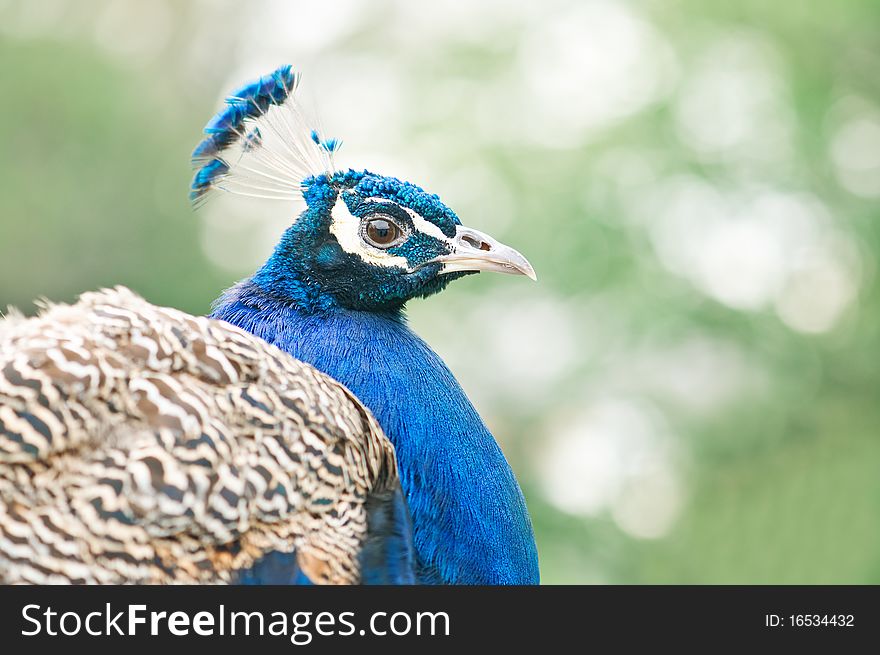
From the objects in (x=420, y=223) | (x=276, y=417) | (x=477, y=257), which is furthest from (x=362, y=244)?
(x=276, y=417)

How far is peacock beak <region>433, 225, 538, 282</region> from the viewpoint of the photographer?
2264 mm

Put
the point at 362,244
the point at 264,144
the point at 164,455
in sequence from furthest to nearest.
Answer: the point at 264,144, the point at 362,244, the point at 164,455

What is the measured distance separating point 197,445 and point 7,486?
0.29 meters

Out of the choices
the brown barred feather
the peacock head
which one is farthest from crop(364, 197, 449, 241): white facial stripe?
the brown barred feather

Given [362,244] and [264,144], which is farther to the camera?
[264,144]

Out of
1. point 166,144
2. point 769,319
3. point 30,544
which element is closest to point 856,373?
point 769,319

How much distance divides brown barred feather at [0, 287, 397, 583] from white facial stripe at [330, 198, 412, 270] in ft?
1.35

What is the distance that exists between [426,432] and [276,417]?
362mm

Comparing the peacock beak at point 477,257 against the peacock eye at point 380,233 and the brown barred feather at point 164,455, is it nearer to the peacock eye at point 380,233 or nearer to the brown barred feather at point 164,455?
the peacock eye at point 380,233

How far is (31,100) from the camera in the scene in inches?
235

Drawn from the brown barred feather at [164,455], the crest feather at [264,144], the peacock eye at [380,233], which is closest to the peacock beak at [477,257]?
the peacock eye at [380,233]

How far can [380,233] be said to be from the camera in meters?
2.23

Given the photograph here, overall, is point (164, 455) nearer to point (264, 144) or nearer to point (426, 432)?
point (426, 432)

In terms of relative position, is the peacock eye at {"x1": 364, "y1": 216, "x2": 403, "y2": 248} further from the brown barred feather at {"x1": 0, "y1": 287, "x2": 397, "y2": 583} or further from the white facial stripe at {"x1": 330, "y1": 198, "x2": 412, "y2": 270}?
the brown barred feather at {"x1": 0, "y1": 287, "x2": 397, "y2": 583}
